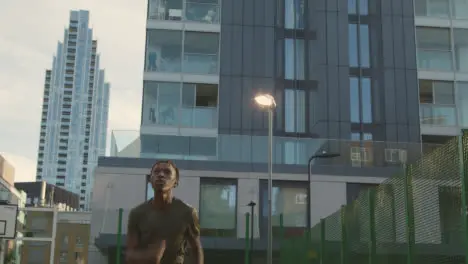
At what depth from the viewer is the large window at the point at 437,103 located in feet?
118

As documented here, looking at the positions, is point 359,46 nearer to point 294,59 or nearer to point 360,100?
point 360,100

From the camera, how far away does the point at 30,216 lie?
88625 mm

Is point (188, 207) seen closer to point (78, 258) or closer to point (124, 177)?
point (124, 177)

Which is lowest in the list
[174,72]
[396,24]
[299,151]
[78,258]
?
[78,258]

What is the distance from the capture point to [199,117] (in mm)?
35219

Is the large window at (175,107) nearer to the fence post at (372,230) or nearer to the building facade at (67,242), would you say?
the fence post at (372,230)

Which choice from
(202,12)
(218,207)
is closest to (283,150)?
(218,207)

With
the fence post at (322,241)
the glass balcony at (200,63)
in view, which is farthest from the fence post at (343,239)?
the glass balcony at (200,63)

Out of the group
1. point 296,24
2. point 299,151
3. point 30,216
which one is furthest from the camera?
point 30,216

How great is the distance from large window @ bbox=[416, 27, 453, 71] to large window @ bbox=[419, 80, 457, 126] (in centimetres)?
86

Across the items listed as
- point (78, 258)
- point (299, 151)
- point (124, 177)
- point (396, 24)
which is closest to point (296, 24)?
point (396, 24)

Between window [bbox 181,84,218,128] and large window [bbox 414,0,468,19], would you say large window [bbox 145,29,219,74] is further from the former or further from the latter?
large window [bbox 414,0,468,19]

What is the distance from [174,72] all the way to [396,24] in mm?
11734

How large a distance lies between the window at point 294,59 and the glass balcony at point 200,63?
3.79 meters
